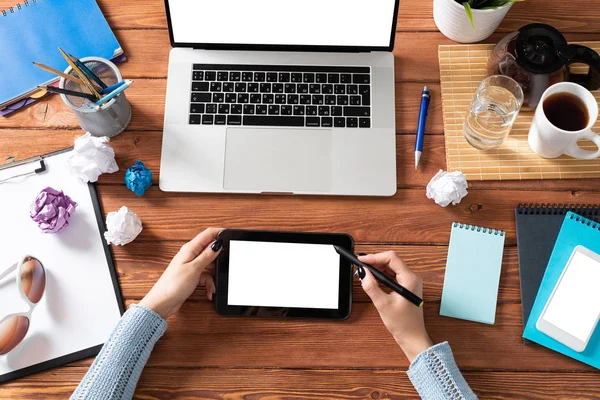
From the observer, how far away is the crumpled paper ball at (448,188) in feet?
3.08

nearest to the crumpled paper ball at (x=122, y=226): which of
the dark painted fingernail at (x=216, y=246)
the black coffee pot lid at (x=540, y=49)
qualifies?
the dark painted fingernail at (x=216, y=246)

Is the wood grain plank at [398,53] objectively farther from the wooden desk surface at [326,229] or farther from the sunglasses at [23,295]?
the sunglasses at [23,295]

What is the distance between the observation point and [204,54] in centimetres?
103

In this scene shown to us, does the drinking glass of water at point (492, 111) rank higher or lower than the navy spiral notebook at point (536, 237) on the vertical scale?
higher

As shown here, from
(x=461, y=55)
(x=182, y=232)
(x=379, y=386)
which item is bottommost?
(x=379, y=386)

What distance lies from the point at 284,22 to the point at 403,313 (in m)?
0.55

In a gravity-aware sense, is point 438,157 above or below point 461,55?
below

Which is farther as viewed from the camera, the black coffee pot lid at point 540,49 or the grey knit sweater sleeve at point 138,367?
the black coffee pot lid at point 540,49

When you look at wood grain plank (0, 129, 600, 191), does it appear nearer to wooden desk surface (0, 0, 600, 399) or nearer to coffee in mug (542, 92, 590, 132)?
wooden desk surface (0, 0, 600, 399)

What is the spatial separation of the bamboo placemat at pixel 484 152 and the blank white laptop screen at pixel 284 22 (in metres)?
0.16

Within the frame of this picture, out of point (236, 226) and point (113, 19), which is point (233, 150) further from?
point (113, 19)

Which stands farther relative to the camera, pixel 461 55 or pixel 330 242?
pixel 461 55

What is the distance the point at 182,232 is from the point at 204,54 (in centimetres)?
34

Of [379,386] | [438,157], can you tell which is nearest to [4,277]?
[379,386]
